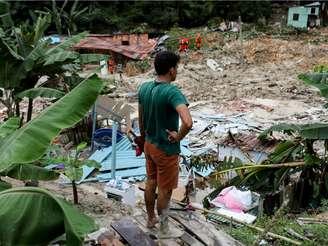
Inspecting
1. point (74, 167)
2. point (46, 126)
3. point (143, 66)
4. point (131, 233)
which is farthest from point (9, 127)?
point (143, 66)

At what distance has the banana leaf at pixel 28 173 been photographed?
403 centimetres

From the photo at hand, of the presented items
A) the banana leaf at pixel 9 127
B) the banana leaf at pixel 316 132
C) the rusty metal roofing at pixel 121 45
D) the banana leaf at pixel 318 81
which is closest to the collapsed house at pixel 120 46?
the rusty metal roofing at pixel 121 45

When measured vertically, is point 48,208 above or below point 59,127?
below

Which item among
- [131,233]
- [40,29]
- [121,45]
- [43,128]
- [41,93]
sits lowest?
[121,45]

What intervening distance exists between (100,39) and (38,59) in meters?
16.7

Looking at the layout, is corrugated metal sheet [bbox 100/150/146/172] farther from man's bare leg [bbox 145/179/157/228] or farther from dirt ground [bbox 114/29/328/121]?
dirt ground [bbox 114/29/328/121]

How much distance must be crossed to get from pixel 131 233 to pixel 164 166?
68 centimetres

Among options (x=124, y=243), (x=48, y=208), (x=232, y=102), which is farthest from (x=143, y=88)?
(x=232, y=102)

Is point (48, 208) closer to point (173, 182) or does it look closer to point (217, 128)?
point (173, 182)

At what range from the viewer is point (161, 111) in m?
4.07

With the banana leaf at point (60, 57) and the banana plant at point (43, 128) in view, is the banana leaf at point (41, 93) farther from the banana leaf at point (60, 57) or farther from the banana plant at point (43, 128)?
the banana plant at point (43, 128)

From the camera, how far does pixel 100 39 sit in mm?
23203

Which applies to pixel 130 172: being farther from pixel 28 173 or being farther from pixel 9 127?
pixel 9 127

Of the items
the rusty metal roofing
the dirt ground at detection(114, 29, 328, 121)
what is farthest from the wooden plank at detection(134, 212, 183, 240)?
the rusty metal roofing
